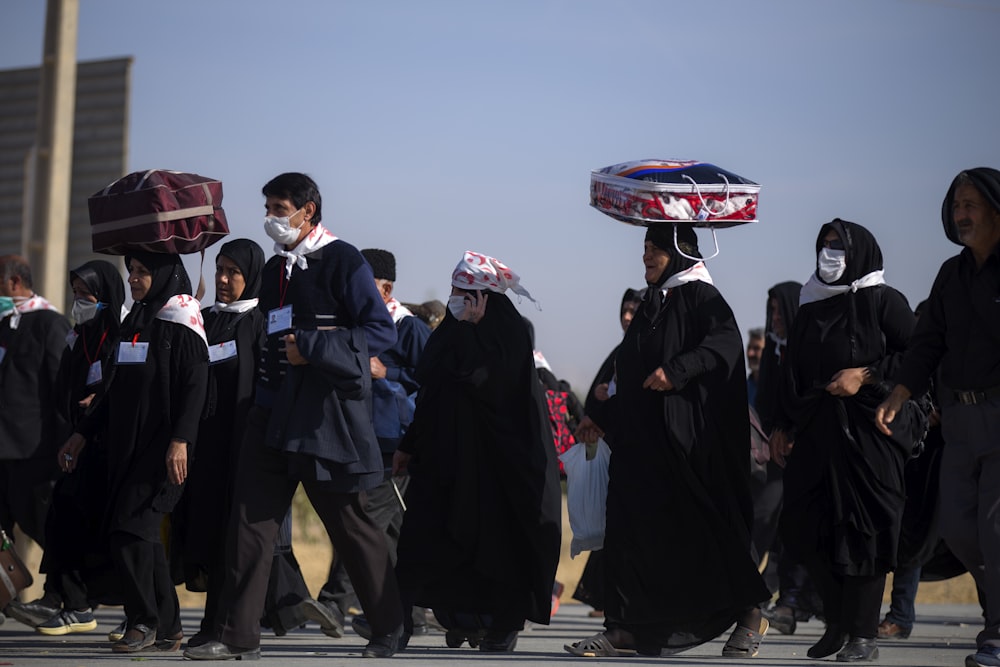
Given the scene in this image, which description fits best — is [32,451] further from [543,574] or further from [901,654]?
[901,654]

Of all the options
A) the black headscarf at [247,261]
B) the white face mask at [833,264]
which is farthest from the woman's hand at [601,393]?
the black headscarf at [247,261]

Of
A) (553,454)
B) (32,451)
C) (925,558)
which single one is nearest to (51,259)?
(32,451)

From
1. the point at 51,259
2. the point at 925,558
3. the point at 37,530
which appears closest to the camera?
the point at 925,558

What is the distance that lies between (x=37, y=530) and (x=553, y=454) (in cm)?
374

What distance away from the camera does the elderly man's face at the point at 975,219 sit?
666cm

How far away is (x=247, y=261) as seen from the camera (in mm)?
8414

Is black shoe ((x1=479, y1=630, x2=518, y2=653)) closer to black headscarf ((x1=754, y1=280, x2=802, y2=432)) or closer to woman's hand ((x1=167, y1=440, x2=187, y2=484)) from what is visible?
woman's hand ((x1=167, y1=440, x2=187, y2=484))

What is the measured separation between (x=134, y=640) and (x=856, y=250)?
4.24 meters

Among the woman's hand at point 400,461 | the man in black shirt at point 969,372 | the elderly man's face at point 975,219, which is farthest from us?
the woman's hand at point 400,461

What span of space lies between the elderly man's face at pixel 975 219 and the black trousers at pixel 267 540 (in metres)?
3.02

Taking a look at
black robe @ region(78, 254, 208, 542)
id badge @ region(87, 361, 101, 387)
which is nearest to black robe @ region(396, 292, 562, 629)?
black robe @ region(78, 254, 208, 542)

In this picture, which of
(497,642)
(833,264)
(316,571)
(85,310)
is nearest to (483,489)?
(497,642)

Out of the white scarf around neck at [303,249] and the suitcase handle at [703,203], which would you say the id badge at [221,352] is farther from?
the suitcase handle at [703,203]

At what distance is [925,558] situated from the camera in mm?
9094
